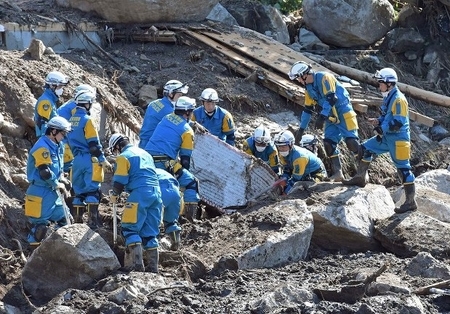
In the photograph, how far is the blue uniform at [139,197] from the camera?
10.3 m

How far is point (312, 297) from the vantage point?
932cm

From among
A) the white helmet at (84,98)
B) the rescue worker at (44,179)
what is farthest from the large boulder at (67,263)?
the white helmet at (84,98)

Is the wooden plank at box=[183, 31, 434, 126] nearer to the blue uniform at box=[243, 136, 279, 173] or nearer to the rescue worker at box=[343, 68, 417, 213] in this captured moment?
the blue uniform at box=[243, 136, 279, 173]

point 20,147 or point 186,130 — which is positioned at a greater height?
point 186,130

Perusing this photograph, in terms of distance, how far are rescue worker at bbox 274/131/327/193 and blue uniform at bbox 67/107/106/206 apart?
2.81m

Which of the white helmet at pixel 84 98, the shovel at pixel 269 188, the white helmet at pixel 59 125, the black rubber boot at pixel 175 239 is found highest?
the white helmet at pixel 59 125

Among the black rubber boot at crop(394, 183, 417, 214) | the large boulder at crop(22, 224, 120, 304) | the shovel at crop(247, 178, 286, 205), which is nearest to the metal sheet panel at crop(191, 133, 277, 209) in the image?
the shovel at crop(247, 178, 286, 205)

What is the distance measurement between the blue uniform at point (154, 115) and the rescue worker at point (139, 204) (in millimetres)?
2137

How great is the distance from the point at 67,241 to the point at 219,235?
2.18 m

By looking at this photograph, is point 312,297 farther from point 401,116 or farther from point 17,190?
point 17,190

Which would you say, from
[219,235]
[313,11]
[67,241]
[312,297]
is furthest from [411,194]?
[313,11]

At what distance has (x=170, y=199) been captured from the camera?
11117 mm

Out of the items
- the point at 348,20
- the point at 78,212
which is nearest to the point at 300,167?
the point at 78,212

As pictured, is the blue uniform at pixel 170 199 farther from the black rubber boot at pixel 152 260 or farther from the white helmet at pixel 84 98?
the white helmet at pixel 84 98
